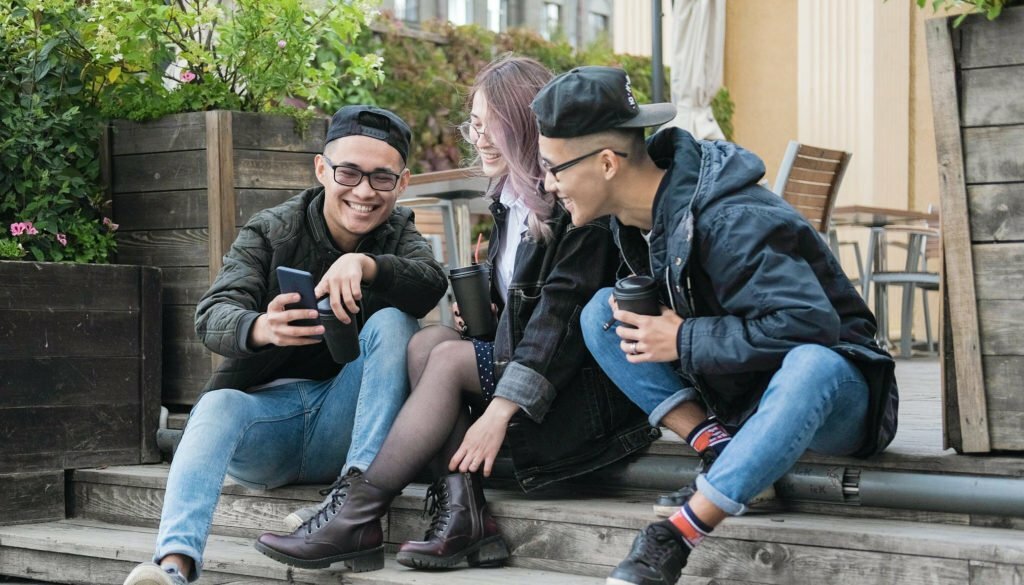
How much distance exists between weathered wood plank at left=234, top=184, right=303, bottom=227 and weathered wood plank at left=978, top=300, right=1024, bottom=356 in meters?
2.14

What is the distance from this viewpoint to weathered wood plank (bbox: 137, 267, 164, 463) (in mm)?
3916

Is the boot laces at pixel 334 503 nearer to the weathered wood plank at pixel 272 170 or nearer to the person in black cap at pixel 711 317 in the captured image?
the person in black cap at pixel 711 317

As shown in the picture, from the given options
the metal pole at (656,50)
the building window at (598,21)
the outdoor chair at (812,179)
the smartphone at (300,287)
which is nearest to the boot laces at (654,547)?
the smartphone at (300,287)

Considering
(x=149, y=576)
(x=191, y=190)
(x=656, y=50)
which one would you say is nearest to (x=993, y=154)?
(x=149, y=576)

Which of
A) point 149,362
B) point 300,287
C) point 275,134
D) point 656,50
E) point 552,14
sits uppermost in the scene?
point 552,14

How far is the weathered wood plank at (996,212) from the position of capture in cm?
260

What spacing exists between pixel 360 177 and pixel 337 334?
0.51 m

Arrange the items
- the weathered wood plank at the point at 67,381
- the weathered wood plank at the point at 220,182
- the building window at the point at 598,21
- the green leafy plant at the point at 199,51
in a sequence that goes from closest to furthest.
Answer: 1. the weathered wood plank at the point at 67,381
2. the weathered wood plank at the point at 220,182
3. the green leafy plant at the point at 199,51
4. the building window at the point at 598,21

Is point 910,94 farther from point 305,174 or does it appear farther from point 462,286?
point 462,286

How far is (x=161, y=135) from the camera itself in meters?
4.02

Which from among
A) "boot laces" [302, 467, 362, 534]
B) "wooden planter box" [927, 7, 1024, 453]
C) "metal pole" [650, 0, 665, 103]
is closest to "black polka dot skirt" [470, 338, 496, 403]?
"boot laces" [302, 467, 362, 534]

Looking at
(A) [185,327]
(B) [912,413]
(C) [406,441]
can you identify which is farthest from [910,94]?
(C) [406,441]

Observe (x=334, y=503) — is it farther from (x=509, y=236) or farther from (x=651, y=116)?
(x=651, y=116)

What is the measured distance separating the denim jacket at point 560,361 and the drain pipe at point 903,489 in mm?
244
